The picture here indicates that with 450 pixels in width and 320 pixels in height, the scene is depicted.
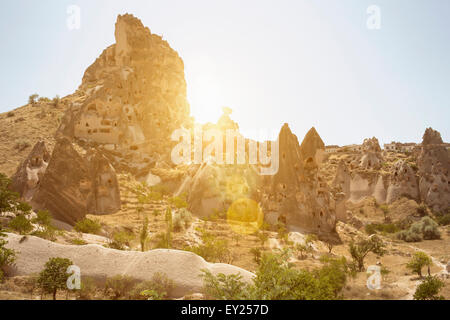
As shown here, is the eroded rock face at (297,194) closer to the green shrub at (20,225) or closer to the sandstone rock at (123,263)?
the sandstone rock at (123,263)

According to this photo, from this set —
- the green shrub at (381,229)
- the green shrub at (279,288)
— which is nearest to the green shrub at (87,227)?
the green shrub at (279,288)

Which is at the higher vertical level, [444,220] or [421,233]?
[444,220]

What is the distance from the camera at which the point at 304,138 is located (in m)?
45.8

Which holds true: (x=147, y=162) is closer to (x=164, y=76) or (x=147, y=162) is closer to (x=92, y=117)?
(x=92, y=117)

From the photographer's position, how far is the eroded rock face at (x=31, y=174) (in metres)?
28.3

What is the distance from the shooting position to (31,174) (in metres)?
29.1

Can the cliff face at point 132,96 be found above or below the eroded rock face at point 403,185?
above

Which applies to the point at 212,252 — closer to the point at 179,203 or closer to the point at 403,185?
the point at 179,203

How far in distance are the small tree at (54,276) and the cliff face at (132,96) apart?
151 feet

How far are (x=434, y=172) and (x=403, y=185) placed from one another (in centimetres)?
618

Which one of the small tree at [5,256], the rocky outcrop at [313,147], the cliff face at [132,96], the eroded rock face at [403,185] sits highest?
the cliff face at [132,96]

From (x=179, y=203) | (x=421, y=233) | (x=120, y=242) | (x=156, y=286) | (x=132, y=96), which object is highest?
(x=132, y=96)

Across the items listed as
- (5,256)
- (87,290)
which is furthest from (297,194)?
(5,256)

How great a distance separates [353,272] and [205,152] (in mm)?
40318
